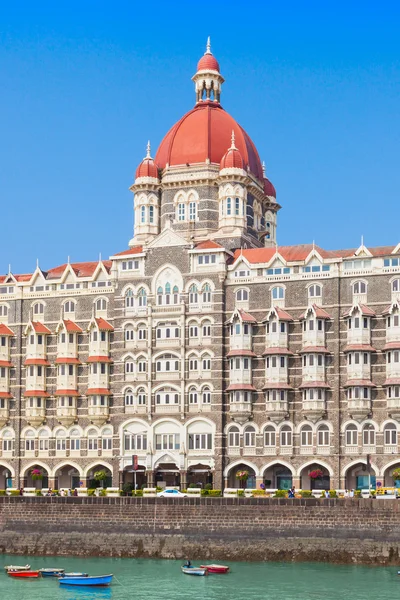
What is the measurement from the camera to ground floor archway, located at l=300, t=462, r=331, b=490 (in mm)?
109375

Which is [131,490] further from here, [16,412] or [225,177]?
[225,177]

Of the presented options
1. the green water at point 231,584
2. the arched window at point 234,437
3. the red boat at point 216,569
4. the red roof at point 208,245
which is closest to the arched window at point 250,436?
the arched window at point 234,437

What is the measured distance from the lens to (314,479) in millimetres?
110375

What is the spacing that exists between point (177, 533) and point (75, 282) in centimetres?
3448

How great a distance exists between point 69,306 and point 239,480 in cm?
2458

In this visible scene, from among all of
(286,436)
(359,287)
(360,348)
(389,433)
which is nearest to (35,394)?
(286,436)

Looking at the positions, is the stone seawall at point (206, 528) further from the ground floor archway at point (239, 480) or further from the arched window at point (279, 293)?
the arched window at point (279, 293)

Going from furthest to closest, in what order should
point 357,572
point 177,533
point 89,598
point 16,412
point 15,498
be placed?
point 16,412
point 15,498
point 177,533
point 357,572
point 89,598

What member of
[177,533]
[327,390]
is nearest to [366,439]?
[327,390]

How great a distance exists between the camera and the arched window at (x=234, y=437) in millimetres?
112125

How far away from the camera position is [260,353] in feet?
369

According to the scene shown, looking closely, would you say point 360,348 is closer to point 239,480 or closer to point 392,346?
point 392,346

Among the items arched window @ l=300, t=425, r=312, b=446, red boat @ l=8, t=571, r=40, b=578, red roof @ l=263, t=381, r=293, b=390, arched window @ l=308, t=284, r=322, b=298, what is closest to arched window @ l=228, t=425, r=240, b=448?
red roof @ l=263, t=381, r=293, b=390

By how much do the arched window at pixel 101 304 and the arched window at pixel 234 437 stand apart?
1817cm
